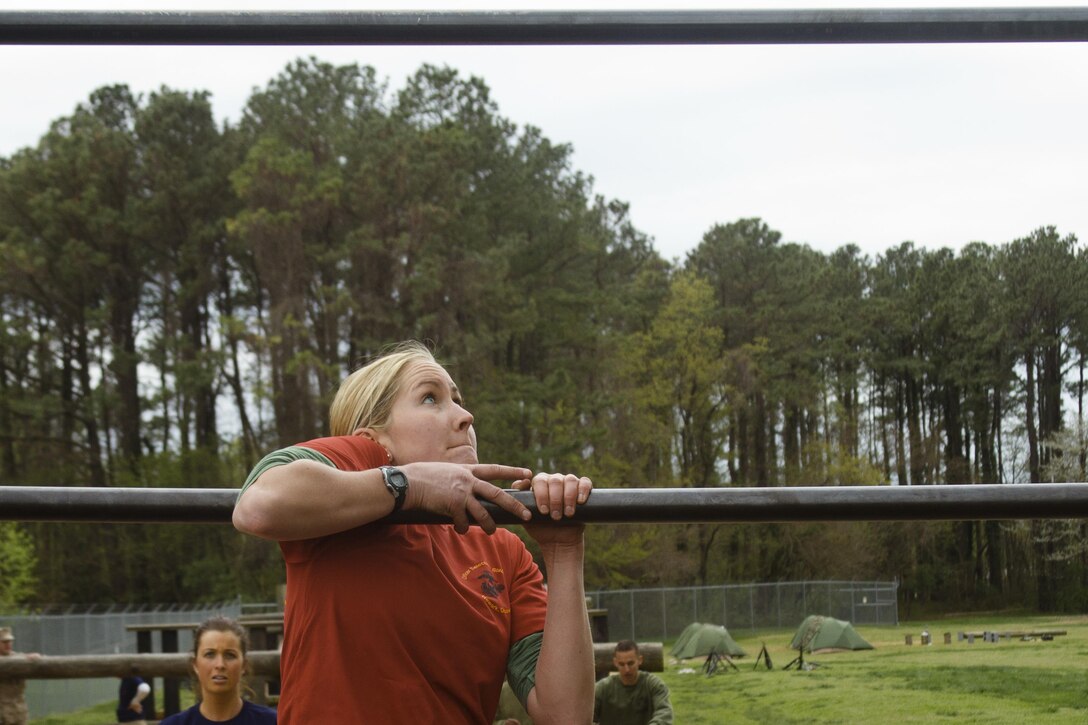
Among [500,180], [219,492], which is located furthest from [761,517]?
[500,180]

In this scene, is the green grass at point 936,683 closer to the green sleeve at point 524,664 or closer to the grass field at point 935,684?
the grass field at point 935,684

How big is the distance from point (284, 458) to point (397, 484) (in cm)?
15

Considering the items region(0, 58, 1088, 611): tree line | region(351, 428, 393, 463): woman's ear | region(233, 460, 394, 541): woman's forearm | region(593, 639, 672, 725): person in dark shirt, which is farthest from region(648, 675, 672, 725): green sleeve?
region(0, 58, 1088, 611): tree line

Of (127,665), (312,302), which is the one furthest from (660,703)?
(312,302)

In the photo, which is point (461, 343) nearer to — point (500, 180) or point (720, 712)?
point (500, 180)

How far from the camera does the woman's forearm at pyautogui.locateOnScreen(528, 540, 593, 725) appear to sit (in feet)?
4.01

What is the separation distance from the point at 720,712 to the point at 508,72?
1091 inches

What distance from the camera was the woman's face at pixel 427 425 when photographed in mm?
1364

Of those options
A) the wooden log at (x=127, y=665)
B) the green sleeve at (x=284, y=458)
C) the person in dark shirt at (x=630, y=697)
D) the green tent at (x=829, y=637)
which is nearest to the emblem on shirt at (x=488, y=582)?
the green sleeve at (x=284, y=458)

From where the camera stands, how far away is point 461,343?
76.2 ft

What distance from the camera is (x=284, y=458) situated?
3.67 feet

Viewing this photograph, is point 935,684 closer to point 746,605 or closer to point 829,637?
point 829,637

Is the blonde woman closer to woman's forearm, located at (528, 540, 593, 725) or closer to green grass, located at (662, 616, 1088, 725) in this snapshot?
woman's forearm, located at (528, 540, 593, 725)

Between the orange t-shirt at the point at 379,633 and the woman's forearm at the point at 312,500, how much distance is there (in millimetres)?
104
